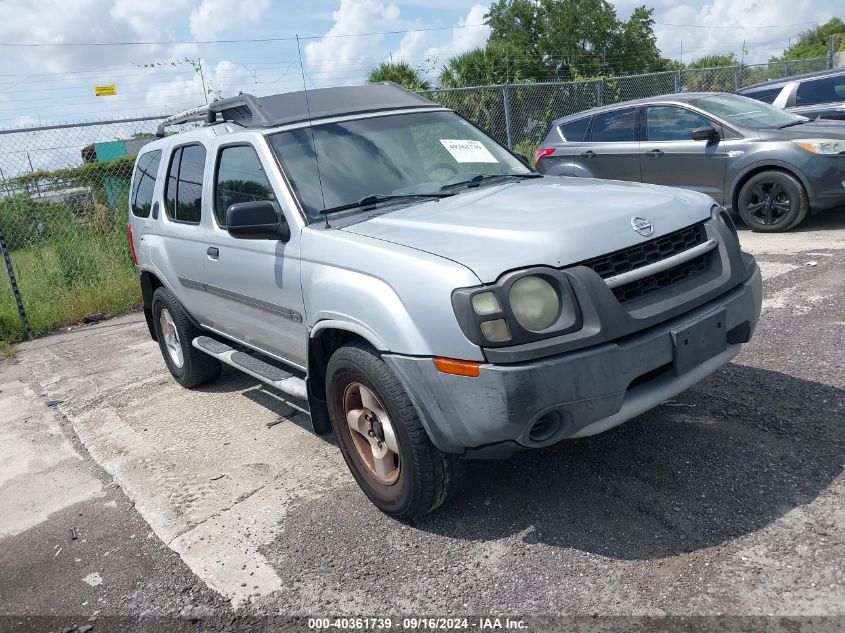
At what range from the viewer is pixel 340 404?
141 inches

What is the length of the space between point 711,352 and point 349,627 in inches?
75.0

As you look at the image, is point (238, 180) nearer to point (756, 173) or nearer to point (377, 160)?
point (377, 160)

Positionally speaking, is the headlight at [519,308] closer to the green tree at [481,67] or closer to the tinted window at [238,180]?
the tinted window at [238,180]

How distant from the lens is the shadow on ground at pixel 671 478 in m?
3.10

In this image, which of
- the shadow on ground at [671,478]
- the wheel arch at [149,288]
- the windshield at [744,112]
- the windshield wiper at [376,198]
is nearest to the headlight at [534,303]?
the shadow on ground at [671,478]

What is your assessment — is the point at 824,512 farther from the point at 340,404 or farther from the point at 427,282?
the point at 340,404

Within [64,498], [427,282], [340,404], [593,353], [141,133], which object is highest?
[141,133]

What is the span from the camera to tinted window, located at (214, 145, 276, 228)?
4.12 meters

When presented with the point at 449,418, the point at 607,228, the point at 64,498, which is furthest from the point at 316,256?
the point at 64,498

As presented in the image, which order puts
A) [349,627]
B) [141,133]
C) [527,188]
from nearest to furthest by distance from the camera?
1. [349,627]
2. [527,188]
3. [141,133]

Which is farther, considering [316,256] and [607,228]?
[316,256]

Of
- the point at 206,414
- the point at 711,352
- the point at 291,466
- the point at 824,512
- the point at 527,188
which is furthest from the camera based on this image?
the point at 206,414

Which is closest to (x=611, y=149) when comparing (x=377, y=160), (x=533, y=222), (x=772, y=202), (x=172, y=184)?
(x=772, y=202)

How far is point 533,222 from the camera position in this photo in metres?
3.17
